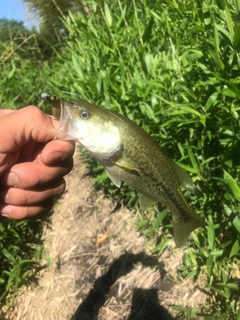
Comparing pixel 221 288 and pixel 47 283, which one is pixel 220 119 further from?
Result: pixel 47 283

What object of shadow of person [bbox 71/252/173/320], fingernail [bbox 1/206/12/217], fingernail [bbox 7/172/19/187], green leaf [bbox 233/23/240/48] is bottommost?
shadow of person [bbox 71/252/173/320]

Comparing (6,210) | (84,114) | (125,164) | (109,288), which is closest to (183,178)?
(125,164)

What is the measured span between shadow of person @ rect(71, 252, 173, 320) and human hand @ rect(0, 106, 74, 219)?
1.59 meters

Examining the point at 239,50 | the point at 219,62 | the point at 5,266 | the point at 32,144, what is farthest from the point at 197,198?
the point at 5,266

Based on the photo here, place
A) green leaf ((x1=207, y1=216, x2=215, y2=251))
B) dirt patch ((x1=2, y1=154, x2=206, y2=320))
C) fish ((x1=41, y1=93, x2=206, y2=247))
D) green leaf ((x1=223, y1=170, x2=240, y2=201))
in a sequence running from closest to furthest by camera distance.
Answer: fish ((x1=41, y1=93, x2=206, y2=247)) < green leaf ((x1=223, y1=170, x2=240, y2=201)) < green leaf ((x1=207, y1=216, x2=215, y2=251)) < dirt patch ((x1=2, y1=154, x2=206, y2=320))

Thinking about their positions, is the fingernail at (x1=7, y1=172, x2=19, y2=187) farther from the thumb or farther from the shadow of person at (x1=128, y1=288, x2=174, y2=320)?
the shadow of person at (x1=128, y1=288, x2=174, y2=320)

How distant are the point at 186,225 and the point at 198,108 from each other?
113 centimetres

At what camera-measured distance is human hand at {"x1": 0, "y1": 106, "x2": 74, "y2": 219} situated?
1.62 meters

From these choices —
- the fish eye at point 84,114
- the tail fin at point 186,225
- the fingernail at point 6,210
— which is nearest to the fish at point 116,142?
Result: the fish eye at point 84,114

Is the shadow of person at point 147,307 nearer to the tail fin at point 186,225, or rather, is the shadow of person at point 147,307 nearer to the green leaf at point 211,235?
the green leaf at point 211,235

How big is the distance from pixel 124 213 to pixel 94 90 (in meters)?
1.24

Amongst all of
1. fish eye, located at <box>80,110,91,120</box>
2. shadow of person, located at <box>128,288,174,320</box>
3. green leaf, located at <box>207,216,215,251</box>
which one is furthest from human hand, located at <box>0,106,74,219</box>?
shadow of person, located at <box>128,288,174,320</box>

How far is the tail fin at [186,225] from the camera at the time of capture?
1.82 meters

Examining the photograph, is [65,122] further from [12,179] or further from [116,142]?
[12,179]
